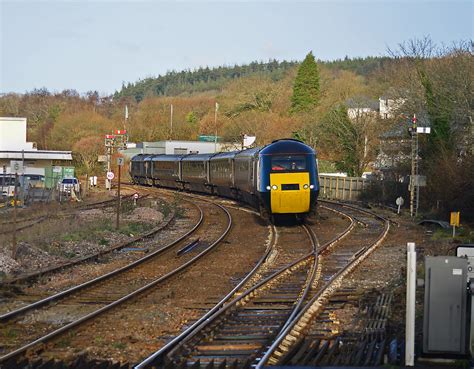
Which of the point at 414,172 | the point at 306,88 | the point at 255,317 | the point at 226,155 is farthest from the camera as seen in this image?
the point at 306,88

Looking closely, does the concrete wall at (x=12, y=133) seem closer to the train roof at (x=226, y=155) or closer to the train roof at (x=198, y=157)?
the train roof at (x=198, y=157)

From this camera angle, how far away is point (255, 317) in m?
10.7

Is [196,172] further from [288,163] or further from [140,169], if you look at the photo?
[288,163]

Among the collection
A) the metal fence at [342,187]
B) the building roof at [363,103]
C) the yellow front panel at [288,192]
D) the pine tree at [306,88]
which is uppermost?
the pine tree at [306,88]

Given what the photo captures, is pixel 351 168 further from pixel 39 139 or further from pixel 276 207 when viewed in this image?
pixel 39 139

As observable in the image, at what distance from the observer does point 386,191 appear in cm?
4438

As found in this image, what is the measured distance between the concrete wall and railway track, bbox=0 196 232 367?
5156 cm

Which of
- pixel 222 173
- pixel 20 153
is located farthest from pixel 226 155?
pixel 20 153

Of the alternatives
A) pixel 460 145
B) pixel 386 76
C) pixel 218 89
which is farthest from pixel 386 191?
pixel 218 89

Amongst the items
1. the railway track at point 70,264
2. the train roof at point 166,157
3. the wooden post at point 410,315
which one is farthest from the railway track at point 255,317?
the train roof at point 166,157

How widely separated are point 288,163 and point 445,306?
54.1 ft

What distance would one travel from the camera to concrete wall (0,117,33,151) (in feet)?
222

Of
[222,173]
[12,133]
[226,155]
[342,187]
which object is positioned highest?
[12,133]

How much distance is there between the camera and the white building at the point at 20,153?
52531 mm
